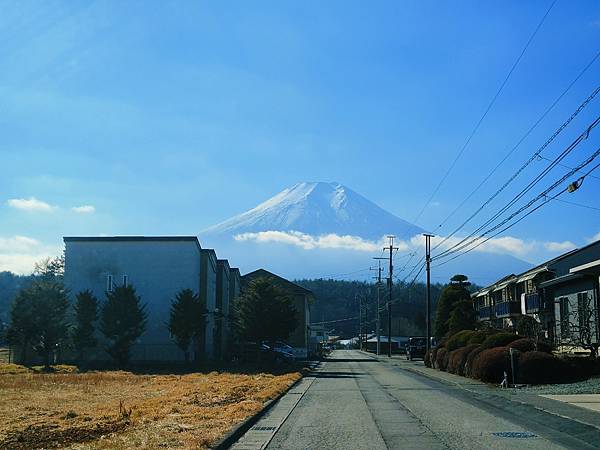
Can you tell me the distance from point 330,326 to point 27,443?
6811 inches

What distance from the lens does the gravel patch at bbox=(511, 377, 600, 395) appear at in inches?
892

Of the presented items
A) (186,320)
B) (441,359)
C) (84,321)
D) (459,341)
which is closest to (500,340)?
(459,341)

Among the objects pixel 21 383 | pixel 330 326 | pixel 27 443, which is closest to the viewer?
pixel 27 443

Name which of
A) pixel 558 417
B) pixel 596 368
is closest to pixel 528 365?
pixel 596 368

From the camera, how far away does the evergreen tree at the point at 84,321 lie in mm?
47688

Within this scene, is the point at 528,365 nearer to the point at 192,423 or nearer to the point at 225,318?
the point at 192,423

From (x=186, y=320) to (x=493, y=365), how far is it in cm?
2390

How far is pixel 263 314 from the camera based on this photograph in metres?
47.6

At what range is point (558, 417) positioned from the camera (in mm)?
16000

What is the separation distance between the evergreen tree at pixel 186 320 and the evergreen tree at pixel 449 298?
26.6 m

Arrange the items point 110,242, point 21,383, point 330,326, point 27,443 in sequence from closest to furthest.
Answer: point 27,443, point 21,383, point 110,242, point 330,326

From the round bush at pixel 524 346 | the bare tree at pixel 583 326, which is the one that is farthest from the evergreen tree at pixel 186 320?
the round bush at pixel 524 346

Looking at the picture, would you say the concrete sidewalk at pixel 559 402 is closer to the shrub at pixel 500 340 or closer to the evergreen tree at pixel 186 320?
the shrub at pixel 500 340

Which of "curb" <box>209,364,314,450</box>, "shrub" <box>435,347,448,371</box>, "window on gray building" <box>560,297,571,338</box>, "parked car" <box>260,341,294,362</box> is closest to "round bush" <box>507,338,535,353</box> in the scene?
"window on gray building" <box>560,297,571,338</box>
